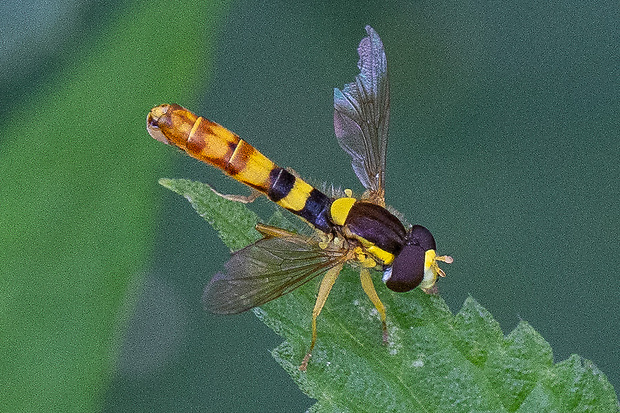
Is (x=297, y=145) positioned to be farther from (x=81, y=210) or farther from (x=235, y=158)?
(x=81, y=210)

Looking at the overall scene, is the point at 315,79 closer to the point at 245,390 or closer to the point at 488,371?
the point at 245,390

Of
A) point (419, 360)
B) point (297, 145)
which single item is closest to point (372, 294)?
point (419, 360)

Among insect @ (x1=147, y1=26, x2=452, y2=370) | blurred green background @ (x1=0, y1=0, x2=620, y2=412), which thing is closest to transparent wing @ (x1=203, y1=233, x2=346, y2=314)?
insect @ (x1=147, y1=26, x2=452, y2=370)

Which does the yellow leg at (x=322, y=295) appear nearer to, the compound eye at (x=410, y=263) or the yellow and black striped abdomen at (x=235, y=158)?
the compound eye at (x=410, y=263)

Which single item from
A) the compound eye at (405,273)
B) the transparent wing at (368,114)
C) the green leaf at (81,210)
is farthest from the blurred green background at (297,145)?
the compound eye at (405,273)

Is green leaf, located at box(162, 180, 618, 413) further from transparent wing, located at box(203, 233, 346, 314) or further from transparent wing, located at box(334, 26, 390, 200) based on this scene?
transparent wing, located at box(334, 26, 390, 200)

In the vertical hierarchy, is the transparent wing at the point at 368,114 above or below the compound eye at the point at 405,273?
above

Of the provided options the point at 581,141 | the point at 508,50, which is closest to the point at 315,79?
the point at 508,50

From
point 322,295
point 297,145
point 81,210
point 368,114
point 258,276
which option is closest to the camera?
point 322,295
